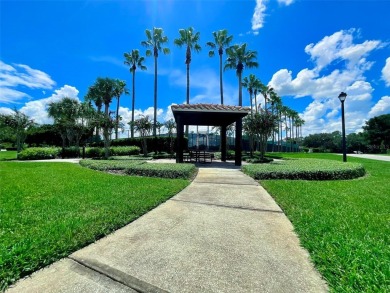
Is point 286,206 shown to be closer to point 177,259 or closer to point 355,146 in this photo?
point 177,259

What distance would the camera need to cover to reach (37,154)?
732 inches

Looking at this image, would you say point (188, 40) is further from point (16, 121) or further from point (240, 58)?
point (16, 121)

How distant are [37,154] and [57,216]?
1856 centimetres

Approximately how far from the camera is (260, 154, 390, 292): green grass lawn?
2.07 metres

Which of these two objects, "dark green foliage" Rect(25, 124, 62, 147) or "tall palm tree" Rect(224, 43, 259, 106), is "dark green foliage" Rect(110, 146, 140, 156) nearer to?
"tall palm tree" Rect(224, 43, 259, 106)

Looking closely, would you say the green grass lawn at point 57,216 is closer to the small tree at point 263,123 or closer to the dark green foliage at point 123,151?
the small tree at point 263,123

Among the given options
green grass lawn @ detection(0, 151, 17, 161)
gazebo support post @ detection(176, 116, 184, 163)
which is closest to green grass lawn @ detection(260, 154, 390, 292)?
gazebo support post @ detection(176, 116, 184, 163)

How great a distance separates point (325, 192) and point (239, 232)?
3.86m

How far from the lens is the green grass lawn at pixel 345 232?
2.07 meters

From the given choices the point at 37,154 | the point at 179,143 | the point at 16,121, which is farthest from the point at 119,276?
the point at 16,121

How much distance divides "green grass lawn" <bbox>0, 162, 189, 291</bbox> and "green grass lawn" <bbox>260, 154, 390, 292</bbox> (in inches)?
111

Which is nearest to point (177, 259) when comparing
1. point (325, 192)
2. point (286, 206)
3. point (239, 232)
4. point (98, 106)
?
point (239, 232)

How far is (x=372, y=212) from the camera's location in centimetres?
416

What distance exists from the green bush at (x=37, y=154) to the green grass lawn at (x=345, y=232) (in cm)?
2005
